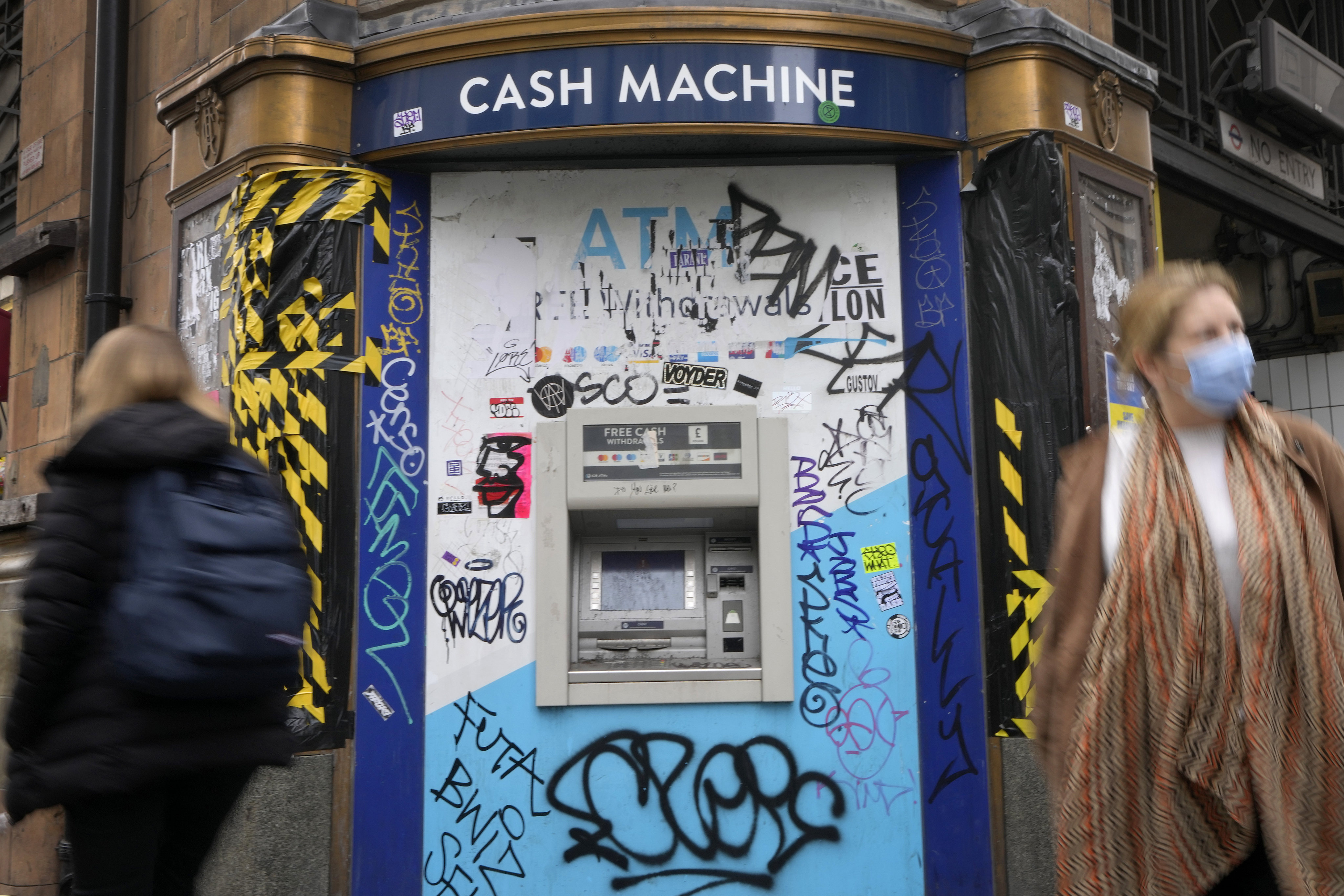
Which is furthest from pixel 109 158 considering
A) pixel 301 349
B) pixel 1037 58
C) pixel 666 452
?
pixel 1037 58

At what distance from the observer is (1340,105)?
24.4 feet

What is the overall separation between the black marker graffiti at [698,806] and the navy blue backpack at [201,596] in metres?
2.56

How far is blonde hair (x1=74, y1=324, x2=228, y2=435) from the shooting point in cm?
226

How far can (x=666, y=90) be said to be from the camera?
4375mm

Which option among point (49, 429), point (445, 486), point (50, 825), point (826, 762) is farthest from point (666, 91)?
point (50, 825)

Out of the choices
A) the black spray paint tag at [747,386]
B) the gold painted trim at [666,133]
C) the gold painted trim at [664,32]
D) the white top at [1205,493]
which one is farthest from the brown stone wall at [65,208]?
the white top at [1205,493]

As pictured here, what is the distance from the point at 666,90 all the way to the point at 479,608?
7.21ft

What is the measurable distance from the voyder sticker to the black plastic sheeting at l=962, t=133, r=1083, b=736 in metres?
0.35

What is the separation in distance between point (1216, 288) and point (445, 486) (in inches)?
130

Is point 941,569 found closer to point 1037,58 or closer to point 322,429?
point 1037,58

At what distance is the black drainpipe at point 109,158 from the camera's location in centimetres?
593

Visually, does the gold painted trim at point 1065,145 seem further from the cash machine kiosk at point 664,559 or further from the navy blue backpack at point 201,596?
the navy blue backpack at point 201,596

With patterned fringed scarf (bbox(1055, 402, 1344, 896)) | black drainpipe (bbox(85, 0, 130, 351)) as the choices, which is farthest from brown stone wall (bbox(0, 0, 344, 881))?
patterned fringed scarf (bbox(1055, 402, 1344, 896))

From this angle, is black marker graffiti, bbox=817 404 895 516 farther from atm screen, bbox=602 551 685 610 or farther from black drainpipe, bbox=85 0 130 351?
black drainpipe, bbox=85 0 130 351
